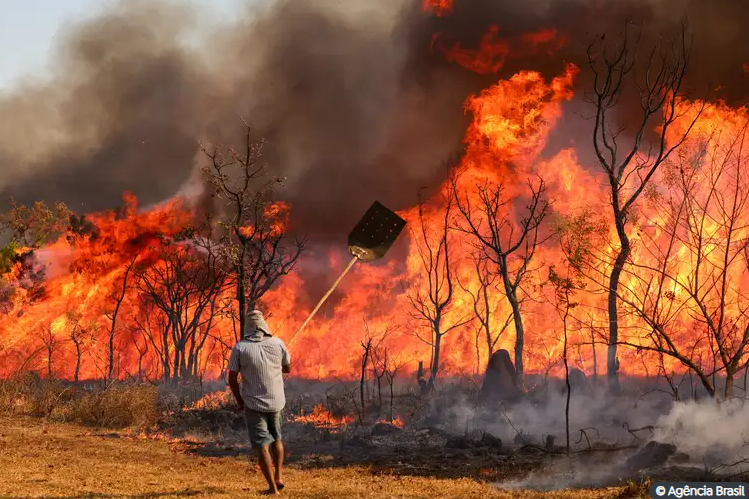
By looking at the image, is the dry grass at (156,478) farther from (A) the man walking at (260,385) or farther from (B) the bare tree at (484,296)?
(B) the bare tree at (484,296)

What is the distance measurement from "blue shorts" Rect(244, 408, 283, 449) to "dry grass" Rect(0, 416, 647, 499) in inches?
31.1

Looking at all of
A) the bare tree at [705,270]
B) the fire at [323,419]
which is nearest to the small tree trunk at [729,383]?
the bare tree at [705,270]

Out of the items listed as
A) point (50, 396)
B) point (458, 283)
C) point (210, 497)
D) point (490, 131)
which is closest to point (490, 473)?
point (210, 497)

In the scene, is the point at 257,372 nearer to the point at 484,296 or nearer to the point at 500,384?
the point at 500,384

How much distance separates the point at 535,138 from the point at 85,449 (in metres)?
24.0

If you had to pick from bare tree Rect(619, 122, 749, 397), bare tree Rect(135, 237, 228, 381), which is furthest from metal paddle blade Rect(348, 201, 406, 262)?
bare tree Rect(135, 237, 228, 381)

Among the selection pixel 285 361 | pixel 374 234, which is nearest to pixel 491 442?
pixel 374 234

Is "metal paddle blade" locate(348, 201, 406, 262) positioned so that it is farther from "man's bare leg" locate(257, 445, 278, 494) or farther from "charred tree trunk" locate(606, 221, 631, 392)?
"charred tree trunk" locate(606, 221, 631, 392)

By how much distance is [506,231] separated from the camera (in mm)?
38844

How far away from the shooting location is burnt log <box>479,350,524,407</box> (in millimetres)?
22938

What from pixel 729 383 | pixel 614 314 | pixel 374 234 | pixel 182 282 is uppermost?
pixel 182 282

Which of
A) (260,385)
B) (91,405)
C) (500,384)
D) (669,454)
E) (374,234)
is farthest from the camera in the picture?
(500,384)

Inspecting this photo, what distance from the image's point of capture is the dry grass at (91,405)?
63.8ft

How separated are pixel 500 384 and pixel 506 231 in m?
17.0
